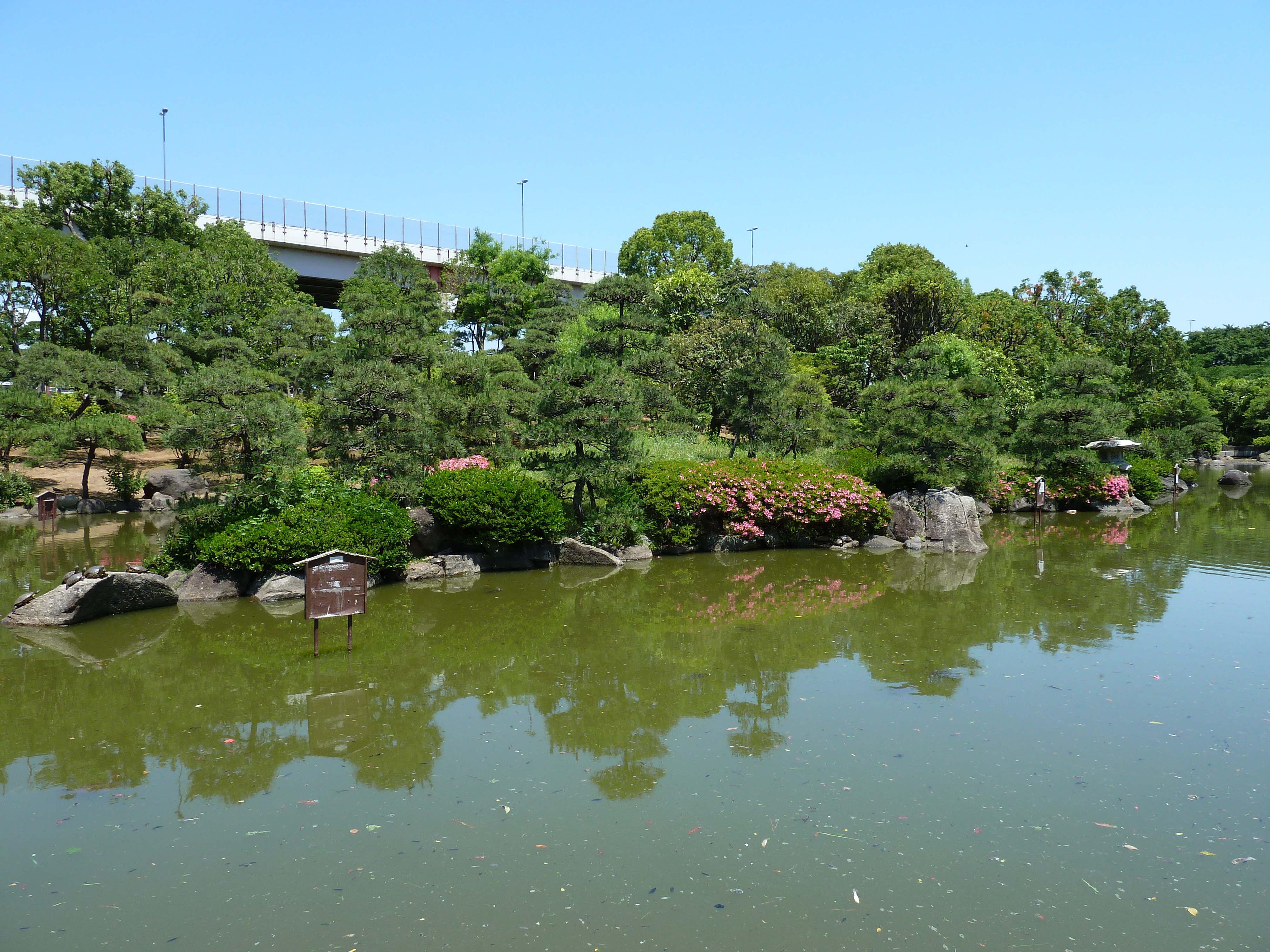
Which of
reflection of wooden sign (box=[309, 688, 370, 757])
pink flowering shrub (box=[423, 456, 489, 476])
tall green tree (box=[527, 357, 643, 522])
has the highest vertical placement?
tall green tree (box=[527, 357, 643, 522])

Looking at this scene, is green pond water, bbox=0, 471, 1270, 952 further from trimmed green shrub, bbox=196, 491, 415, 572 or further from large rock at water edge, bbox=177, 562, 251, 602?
Result: trimmed green shrub, bbox=196, 491, 415, 572

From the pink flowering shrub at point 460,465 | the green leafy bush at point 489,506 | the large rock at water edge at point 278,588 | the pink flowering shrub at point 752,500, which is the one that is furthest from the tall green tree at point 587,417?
the large rock at water edge at point 278,588

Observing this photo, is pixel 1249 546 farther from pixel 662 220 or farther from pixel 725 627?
pixel 662 220

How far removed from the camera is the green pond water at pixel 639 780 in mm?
4207

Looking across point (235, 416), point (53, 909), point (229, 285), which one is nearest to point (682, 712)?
point (53, 909)

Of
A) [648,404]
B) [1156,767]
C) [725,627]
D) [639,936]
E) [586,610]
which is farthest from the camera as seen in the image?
[648,404]

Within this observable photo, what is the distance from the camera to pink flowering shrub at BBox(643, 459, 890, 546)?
599 inches

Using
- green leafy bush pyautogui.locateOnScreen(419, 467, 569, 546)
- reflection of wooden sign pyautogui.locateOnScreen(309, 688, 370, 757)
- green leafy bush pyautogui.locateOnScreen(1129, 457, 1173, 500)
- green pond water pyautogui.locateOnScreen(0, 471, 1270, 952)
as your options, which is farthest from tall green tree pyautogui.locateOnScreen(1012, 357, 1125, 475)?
reflection of wooden sign pyautogui.locateOnScreen(309, 688, 370, 757)

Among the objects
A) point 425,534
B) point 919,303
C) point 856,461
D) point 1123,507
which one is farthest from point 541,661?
point 919,303

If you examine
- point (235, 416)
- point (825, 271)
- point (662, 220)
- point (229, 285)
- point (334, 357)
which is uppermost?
point (662, 220)

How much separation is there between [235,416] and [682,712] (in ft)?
24.2

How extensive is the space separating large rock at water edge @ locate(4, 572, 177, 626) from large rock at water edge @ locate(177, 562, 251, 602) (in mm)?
491

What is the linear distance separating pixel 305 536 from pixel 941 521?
12106mm

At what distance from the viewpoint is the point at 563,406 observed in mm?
14281
